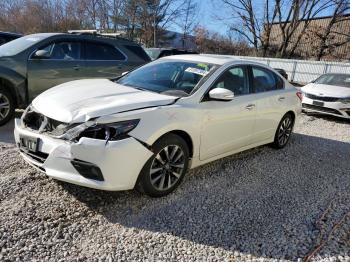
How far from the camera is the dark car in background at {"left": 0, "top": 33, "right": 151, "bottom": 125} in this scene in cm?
569

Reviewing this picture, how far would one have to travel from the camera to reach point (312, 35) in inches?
1346

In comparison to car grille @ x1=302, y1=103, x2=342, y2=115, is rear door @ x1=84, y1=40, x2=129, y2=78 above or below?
above

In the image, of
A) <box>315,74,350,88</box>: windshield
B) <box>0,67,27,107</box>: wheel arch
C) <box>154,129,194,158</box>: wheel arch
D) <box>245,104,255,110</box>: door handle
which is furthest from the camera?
<box>315,74,350,88</box>: windshield

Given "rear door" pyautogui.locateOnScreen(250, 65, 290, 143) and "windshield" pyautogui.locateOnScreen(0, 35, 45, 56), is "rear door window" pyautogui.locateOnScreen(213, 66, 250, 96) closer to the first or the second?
"rear door" pyautogui.locateOnScreen(250, 65, 290, 143)

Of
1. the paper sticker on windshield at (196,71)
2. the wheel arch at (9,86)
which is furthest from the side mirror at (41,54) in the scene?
the paper sticker on windshield at (196,71)

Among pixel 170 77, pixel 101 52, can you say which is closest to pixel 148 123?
pixel 170 77

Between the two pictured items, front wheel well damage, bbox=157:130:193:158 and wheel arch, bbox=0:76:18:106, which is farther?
wheel arch, bbox=0:76:18:106

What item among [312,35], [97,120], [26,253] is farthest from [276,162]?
[312,35]

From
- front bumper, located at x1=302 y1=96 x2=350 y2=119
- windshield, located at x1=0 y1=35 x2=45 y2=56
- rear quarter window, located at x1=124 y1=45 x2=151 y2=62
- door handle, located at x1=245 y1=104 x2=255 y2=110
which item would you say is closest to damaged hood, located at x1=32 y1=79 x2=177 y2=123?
door handle, located at x1=245 y1=104 x2=255 y2=110

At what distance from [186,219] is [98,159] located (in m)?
1.06

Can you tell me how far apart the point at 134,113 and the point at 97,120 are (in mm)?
364

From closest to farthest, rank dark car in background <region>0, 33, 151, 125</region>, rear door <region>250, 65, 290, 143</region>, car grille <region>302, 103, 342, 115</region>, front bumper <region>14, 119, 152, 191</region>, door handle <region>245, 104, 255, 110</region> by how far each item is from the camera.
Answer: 1. front bumper <region>14, 119, 152, 191</region>
2. door handle <region>245, 104, 255, 110</region>
3. rear door <region>250, 65, 290, 143</region>
4. dark car in background <region>0, 33, 151, 125</region>
5. car grille <region>302, 103, 342, 115</region>

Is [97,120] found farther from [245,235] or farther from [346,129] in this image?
[346,129]

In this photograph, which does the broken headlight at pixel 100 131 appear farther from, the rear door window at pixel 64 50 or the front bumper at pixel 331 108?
the front bumper at pixel 331 108
